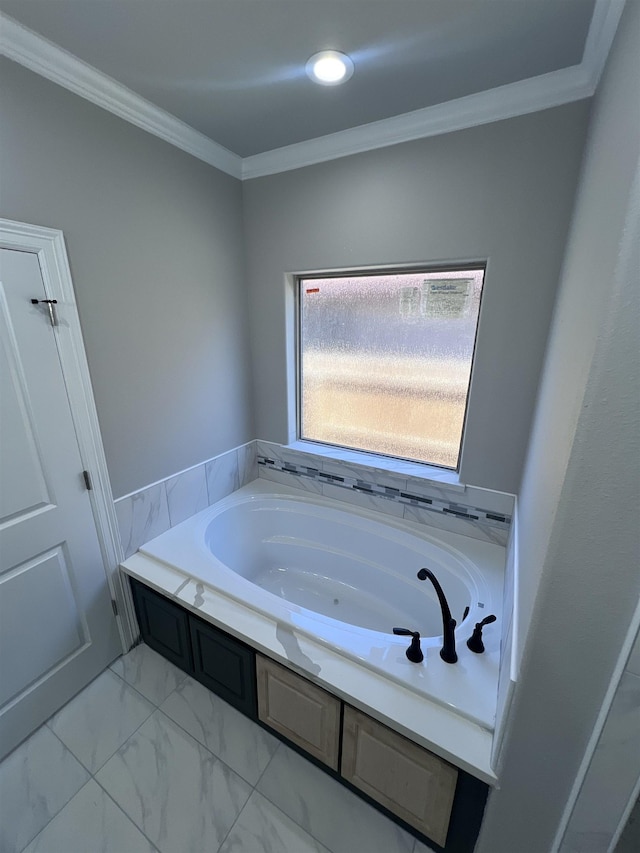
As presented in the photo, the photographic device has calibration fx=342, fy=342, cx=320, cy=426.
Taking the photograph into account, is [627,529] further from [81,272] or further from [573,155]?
[81,272]

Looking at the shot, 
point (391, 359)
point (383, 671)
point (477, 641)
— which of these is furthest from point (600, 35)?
point (383, 671)

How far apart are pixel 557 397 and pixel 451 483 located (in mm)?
916

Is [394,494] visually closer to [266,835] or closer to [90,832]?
[266,835]

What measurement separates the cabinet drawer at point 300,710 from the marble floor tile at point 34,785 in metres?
0.71

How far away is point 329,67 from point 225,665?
2.30m

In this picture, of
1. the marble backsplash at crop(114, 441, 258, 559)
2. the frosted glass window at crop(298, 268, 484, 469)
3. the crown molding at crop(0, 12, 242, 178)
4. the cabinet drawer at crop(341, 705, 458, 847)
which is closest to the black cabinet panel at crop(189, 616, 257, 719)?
the cabinet drawer at crop(341, 705, 458, 847)

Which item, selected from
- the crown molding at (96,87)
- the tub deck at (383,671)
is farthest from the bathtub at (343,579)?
the crown molding at (96,87)

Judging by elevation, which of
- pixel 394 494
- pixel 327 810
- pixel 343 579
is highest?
pixel 394 494

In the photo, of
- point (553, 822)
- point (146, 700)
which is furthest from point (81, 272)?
point (553, 822)

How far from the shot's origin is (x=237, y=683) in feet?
4.64

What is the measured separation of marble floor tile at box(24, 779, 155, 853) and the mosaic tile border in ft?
5.22

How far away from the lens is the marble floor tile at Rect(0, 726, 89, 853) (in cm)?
113

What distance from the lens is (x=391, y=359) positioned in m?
1.94

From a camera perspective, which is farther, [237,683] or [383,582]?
[383,582]
